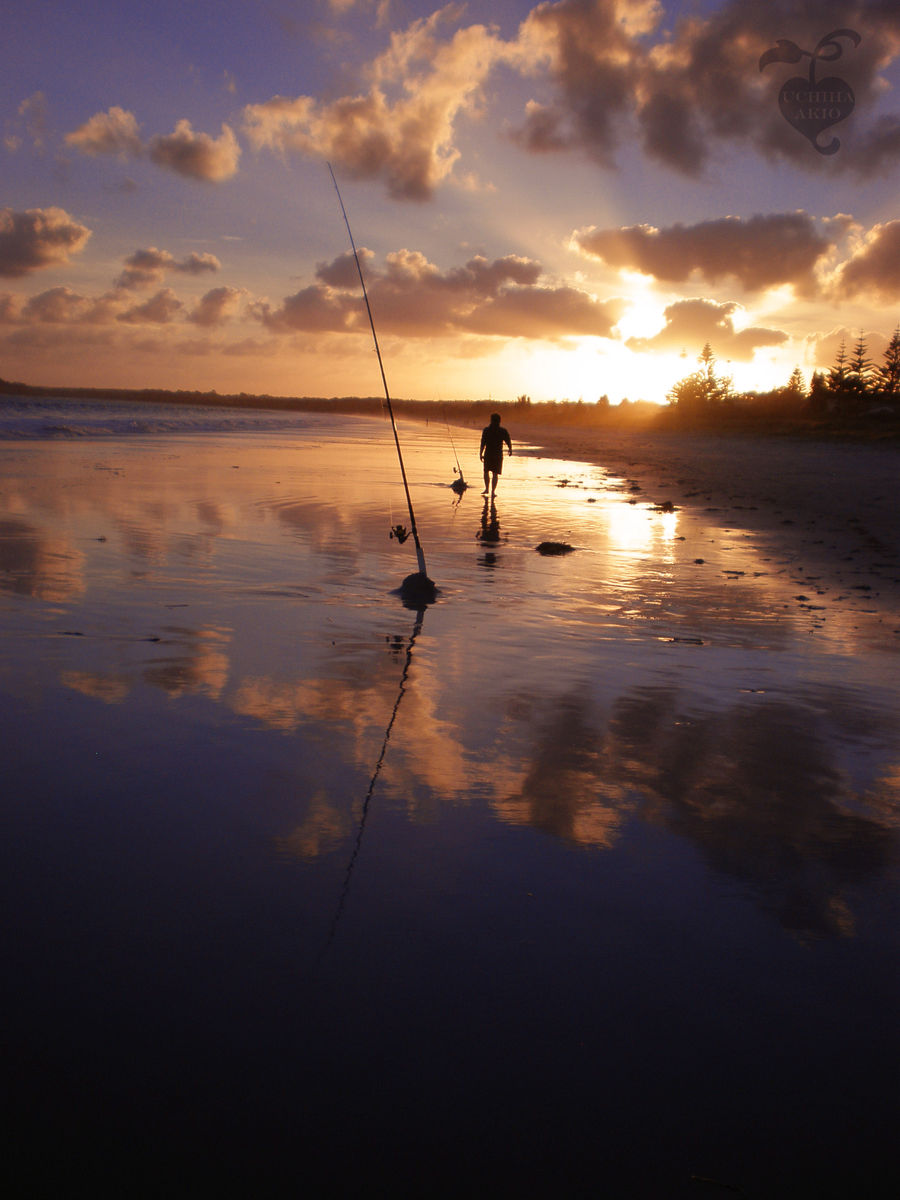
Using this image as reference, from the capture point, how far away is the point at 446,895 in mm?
2822

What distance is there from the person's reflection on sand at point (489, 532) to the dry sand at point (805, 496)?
11.8 ft

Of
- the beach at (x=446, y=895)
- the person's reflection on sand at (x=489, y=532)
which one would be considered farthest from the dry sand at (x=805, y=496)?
the person's reflection on sand at (x=489, y=532)

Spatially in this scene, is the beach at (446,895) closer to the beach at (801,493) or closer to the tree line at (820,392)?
the beach at (801,493)

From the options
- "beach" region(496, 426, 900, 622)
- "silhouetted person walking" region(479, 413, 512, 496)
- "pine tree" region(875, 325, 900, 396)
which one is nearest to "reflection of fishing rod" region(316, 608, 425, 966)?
"beach" region(496, 426, 900, 622)

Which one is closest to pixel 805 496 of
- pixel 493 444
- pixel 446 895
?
pixel 493 444

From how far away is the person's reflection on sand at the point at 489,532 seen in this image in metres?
9.84

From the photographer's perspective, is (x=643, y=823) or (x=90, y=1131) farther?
(x=643, y=823)

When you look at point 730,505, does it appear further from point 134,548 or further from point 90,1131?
point 90,1131

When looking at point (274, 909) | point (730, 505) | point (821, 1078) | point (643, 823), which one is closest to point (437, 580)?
point (643, 823)

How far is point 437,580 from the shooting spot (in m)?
8.49

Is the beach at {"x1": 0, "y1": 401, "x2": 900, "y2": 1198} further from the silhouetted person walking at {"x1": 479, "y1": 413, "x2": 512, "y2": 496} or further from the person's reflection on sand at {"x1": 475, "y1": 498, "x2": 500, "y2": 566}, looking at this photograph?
the silhouetted person walking at {"x1": 479, "y1": 413, "x2": 512, "y2": 496}

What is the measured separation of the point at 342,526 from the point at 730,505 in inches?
351

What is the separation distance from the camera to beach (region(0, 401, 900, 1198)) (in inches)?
75.6

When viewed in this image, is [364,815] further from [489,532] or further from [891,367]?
[891,367]
